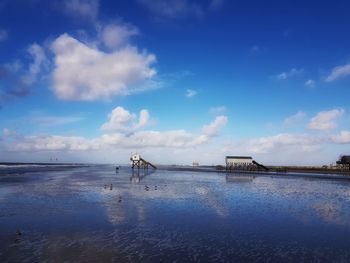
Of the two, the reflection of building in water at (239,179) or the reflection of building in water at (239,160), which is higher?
the reflection of building in water at (239,160)

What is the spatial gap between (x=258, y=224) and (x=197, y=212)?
5.65 meters

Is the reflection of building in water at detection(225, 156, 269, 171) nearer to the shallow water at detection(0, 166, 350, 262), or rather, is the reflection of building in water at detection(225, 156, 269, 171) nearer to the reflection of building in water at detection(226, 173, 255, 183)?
the reflection of building in water at detection(226, 173, 255, 183)

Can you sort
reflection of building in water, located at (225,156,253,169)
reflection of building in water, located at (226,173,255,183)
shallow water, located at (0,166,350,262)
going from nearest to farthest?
shallow water, located at (0,166,350,262) < reflection of building in water, located at (226,173,255,183) < reflection of building in water, located at (225,156,253,169)

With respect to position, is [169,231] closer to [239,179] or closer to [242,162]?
[239,179]

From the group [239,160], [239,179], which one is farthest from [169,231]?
[239,160]

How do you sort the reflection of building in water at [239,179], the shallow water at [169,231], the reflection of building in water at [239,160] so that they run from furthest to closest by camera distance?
1. the reflection of building in water at [239,160]
2. the reflection of building in water at [239,179]
3. the shallow water at [169,231]

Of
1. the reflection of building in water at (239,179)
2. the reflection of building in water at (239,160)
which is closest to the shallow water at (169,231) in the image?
the reflection of building in water at (239,179)

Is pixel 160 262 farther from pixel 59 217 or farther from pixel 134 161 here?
pixel 134 161

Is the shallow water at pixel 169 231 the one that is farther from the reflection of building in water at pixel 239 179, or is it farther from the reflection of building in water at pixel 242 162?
the reflection of building in water at pixel 242 162

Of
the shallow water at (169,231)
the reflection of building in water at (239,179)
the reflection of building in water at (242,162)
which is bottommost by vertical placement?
the shallow water at (169,231)

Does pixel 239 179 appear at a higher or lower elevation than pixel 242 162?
lower

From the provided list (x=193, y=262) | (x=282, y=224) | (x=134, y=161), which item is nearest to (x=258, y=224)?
(x=282, y=224)

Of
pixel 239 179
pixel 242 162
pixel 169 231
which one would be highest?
pixel 242 162

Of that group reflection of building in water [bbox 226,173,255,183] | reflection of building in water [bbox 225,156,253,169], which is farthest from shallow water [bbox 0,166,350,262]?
reflection of building in water [bbox 225,156,253,169]
